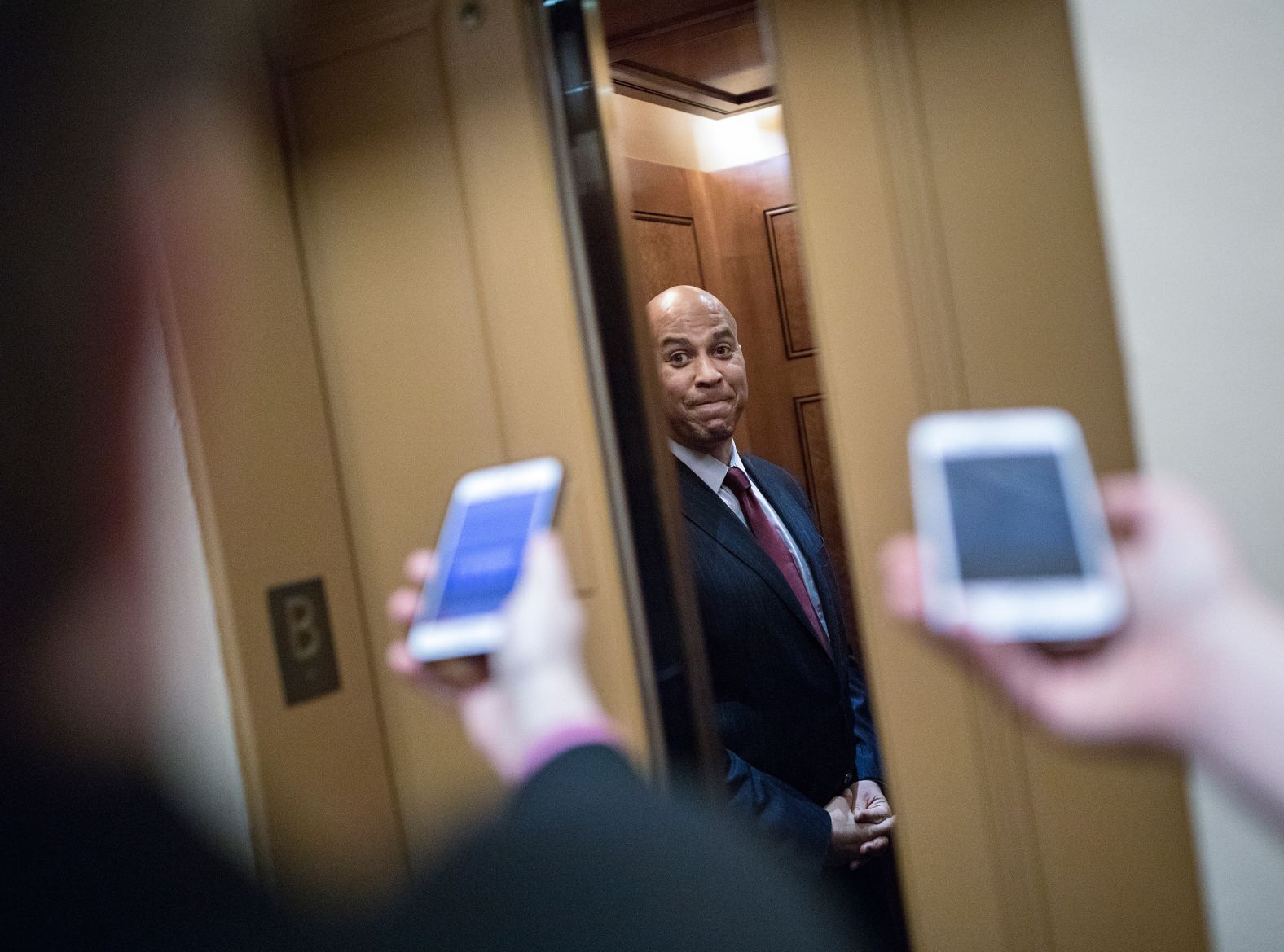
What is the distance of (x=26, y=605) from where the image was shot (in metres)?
0.76

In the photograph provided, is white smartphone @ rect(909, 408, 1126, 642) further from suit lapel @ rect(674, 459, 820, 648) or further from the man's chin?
the man's chin

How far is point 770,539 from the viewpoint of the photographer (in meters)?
2.34

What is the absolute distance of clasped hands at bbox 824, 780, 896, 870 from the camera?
6.80 feet

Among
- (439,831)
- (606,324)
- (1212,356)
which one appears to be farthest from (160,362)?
(1212,356)

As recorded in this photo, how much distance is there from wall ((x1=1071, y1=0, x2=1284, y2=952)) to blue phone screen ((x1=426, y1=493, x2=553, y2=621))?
2.24 feet

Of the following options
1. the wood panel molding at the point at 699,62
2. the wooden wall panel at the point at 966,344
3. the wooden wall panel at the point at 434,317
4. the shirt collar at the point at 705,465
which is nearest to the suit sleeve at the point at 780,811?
the wooden wall panel at the point at 434,317

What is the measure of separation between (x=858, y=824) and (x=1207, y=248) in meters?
1.29

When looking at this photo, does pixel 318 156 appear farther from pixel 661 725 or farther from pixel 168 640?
pixel 661 725

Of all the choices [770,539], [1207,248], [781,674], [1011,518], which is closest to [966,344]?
[1207,248]

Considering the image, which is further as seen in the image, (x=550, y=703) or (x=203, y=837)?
(x=550, y=703)

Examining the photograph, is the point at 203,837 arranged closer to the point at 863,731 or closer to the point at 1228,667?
the point at 1228,667

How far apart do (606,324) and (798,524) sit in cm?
91

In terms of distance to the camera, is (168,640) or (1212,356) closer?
(1212,356)

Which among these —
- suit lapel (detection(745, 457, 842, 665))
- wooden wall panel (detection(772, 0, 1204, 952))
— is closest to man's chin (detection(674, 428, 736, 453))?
suit lapel (detection(745, 457, 842, 665))
